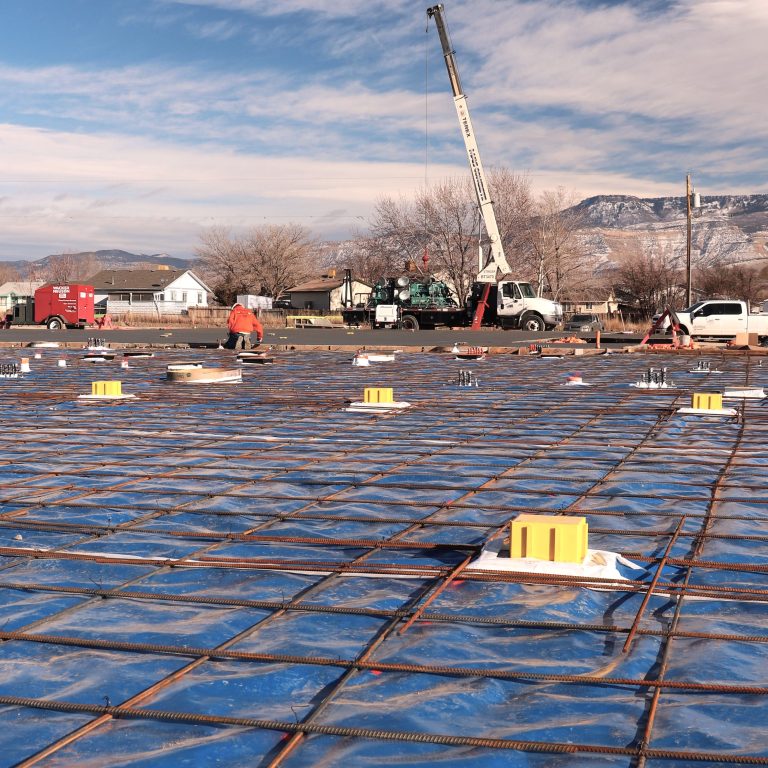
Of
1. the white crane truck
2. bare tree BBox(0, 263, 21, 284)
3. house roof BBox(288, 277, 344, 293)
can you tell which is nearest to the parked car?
the white crane truck

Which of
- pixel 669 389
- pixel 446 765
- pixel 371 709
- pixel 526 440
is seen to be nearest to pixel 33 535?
pixel 371 709

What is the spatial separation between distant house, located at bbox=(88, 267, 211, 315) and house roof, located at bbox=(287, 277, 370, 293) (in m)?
9.67

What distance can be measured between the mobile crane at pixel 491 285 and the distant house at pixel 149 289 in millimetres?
47552

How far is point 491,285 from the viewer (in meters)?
34.9

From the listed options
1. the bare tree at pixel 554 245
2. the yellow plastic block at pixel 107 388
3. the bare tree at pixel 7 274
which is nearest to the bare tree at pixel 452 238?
the bare tree at pixel 554 245

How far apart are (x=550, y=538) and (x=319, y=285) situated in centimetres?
8053

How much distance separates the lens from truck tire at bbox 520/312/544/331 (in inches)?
1351

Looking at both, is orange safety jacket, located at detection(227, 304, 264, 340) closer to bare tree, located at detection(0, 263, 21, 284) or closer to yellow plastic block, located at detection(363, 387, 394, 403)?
yellow plastic block, located at detection(363, 387, 394, 403)

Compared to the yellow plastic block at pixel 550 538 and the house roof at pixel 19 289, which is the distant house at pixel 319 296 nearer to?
the house roof at pixel 19 289

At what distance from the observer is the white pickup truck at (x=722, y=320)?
2658 centimetres

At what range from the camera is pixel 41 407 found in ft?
38.2

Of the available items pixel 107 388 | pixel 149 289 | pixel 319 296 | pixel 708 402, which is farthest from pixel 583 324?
pixel 149 289

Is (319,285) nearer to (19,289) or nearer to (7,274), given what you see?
(19,289)

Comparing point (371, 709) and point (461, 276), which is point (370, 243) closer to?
point (461, 276)
